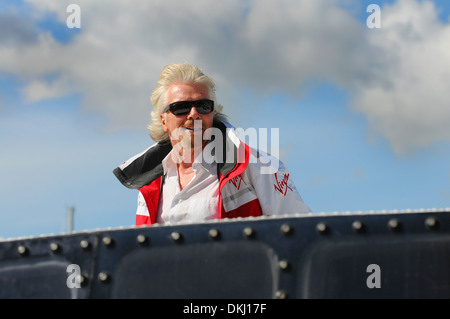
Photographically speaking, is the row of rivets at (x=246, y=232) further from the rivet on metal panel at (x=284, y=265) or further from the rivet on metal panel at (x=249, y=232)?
the rivet on metal panel at (x=284, y=265)

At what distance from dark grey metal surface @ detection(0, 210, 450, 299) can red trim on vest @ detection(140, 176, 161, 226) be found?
Answer: 1716 millimetres

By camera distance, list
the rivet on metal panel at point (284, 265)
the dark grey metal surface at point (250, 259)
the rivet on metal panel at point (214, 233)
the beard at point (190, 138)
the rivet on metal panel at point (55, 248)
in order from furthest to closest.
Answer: the beard at point (190, 138) → the rivet on metal panel at point (55, 248) → the rivet on metal panel at point (214, 233) → the rivet on metal panel at point (284, 265) → the dark grey metal surface at point (250, 259)

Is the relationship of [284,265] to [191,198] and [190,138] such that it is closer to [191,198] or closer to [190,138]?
[191,198]

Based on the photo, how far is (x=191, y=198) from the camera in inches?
189

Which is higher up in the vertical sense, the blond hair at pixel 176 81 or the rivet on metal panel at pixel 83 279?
the blond hair at pixel 176 81

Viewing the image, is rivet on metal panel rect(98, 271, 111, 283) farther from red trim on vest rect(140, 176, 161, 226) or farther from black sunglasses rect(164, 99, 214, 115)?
black sunglasses rect(164, 99, 214, 115)

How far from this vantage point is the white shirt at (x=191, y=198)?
4680mm

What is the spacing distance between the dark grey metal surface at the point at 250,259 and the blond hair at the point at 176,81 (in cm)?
217

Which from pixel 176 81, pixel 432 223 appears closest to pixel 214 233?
pixel 432 223

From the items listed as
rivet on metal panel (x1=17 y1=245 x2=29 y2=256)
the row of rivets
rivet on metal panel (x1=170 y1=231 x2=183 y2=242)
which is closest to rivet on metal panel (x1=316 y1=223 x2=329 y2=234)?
the row of rivets

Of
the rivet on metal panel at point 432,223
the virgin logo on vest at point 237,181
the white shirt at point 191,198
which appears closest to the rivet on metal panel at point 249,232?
the rivet on metal panel at point 432,223
